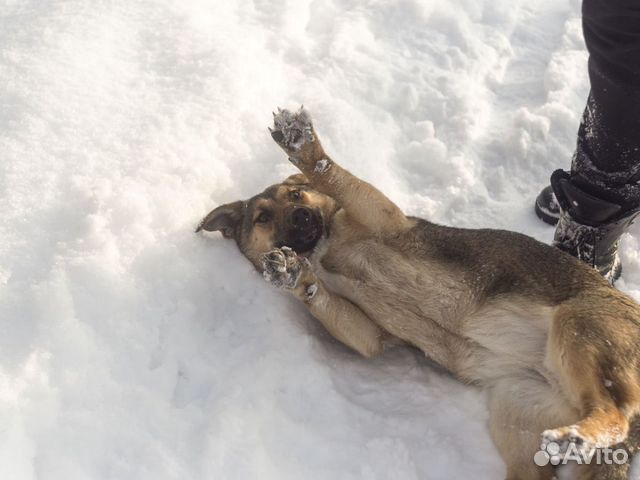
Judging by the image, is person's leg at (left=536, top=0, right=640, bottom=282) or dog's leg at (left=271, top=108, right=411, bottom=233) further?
dog's leg at (left=271, top=108, right=411, bottom=233)

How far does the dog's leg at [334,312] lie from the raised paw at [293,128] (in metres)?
0.64

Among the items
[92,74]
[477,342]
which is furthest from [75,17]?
[477,342]

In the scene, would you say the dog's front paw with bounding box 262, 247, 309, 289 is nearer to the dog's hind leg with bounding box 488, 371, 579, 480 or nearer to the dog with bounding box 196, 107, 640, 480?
the dog with bounding box 196, 107, 640, 480

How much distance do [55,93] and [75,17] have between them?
0.87m

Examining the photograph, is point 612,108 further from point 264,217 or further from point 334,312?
point 264,217

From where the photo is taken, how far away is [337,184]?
3803 mm

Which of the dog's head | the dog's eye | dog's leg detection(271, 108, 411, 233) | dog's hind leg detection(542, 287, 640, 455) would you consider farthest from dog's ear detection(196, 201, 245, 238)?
dog's hind leg detection(542, 287, 640, 455)

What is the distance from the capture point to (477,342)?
3375 mm

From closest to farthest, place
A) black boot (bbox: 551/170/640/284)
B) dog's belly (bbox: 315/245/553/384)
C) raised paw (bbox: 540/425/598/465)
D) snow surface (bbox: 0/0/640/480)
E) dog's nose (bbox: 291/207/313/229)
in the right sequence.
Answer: raised paw (bbox: 540/425/598/465), snow surface (bbox: 0/0/640/480), dog's belly (bbox: 315/245/553/384), black boot (bbox: 551/170/640/284), dog's nose (bbox: 291/207/313/229)

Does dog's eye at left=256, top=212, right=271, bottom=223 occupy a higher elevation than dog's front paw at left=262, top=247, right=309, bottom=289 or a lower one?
lower

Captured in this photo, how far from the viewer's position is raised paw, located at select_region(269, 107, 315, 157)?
3613mm

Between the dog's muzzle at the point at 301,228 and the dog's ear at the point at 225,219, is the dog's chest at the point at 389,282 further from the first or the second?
the dog's ear at the point at 225,219

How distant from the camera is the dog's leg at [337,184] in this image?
3.65 meters

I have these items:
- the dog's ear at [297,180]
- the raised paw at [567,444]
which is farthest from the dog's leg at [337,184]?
the raised paw at [567,444]
